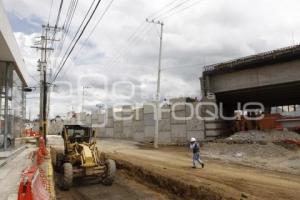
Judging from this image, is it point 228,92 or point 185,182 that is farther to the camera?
point 228,92

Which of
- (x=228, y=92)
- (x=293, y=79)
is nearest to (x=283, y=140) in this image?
(x=293, y=79)

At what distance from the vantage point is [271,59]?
30.4 metres

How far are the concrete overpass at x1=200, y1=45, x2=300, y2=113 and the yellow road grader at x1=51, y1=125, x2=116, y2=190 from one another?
60.1 feet

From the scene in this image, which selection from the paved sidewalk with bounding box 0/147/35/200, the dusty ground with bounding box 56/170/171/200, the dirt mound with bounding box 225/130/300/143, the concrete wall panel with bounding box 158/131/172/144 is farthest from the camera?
the concrete wall panel with bounding box 158/131/172/144

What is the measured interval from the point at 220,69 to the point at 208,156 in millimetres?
9825

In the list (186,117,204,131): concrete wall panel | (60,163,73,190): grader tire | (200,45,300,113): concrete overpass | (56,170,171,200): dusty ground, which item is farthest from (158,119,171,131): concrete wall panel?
(60,163,73,190): grader tire

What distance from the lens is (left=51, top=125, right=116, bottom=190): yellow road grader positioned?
15.8m

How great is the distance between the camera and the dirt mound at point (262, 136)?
31172mm

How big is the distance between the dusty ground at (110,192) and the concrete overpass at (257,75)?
1755 centimetres

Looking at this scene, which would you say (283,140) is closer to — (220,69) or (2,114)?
(220,69)

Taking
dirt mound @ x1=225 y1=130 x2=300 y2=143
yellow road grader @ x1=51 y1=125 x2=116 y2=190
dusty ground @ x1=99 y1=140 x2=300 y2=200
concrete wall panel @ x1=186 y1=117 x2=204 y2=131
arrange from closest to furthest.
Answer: dusty ground @ x1=99 y1=140 x2=300 y2=200 → yellow road grader @ x1=51 y1=125 x2=116 y2=190 → dirt mound @ x1=225 y1=130 x2=300 y2=143 → concrete wall panel @ x1=186 y1=117 x2=204 y2=131

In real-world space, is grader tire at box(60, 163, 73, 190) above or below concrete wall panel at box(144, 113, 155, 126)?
below

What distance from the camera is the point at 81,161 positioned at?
639 inches

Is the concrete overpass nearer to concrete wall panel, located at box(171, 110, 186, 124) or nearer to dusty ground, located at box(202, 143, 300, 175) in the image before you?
concrete wall panel, located at box(171, 110, 186, 124)
